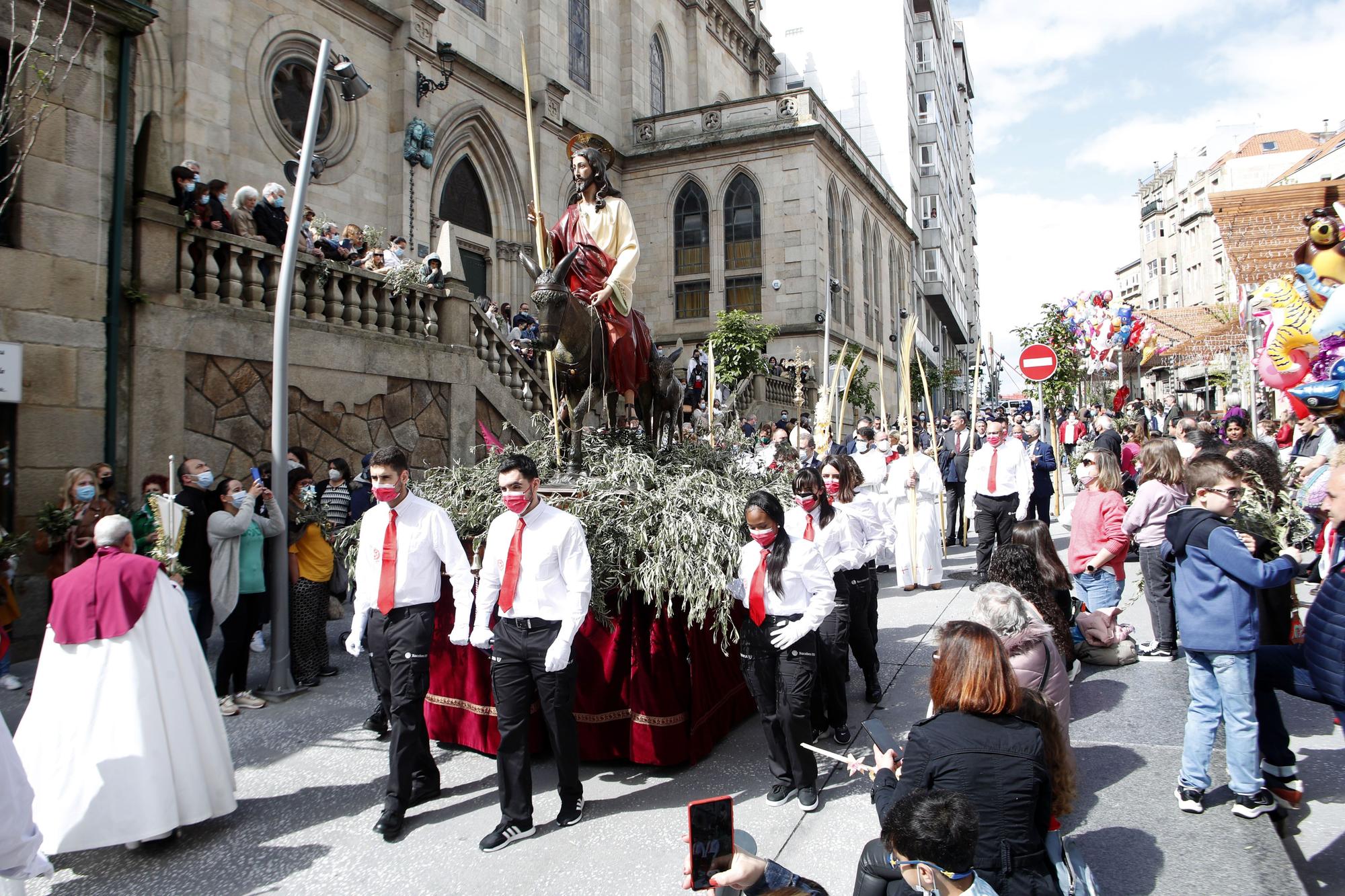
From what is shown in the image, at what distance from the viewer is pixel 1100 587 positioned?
713cm

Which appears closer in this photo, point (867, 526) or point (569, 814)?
point (569, 814)

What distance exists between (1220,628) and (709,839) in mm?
3297

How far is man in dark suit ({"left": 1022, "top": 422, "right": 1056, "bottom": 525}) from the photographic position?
12.2m

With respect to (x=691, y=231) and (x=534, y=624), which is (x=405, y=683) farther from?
(x=691, y=231)

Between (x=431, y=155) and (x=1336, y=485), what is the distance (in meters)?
19.6

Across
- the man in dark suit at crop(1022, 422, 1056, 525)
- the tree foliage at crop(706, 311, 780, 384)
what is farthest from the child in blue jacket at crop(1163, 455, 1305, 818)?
the tree foliage at crop(706, 311, 780, 384)

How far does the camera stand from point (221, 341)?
9.12 meters

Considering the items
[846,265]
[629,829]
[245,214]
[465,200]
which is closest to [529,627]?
[629,829]

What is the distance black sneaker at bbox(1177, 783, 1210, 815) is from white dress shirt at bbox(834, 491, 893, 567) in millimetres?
2408

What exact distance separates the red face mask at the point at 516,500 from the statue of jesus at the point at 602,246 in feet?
7.35

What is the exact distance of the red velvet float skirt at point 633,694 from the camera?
5254mm

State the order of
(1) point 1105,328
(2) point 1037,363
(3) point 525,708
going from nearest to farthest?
(3) point 525,708 → (2) point 1037,363 → (1) point 1105,328

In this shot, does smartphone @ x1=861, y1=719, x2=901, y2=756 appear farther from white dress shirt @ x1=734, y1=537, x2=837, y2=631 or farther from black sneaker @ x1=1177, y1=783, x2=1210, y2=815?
black sneaker @ x1=1177, y1=783, x2=1210, y2=815

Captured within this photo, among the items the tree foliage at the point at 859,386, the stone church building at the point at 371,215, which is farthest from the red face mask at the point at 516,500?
the tree foliage at the point at 859,386
